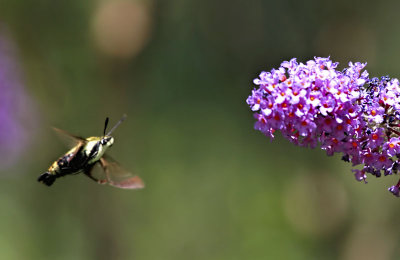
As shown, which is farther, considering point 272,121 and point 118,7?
point 118,7

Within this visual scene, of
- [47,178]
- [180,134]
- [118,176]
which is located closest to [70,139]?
[47,178]

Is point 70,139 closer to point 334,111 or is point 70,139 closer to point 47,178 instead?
point 47,178

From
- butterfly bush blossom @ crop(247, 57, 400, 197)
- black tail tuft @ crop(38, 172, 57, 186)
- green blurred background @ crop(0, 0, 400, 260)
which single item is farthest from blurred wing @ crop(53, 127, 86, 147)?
green blurred background @ crop(0, 0, 400, 260)

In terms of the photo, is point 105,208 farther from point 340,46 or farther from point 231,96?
point 340,46

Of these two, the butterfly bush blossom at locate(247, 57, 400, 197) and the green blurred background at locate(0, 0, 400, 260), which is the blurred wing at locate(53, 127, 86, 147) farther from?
the green blurred background at locate(0, 0, 400, 260)

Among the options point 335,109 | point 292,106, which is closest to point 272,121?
point 292,106

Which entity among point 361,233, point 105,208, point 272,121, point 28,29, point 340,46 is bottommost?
point 272,121

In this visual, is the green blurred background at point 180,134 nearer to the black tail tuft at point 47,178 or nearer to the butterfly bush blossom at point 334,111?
the black tail tuft at point 47,178

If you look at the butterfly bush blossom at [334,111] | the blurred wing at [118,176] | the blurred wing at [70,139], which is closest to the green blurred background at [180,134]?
the blurred wing at [118,176]
